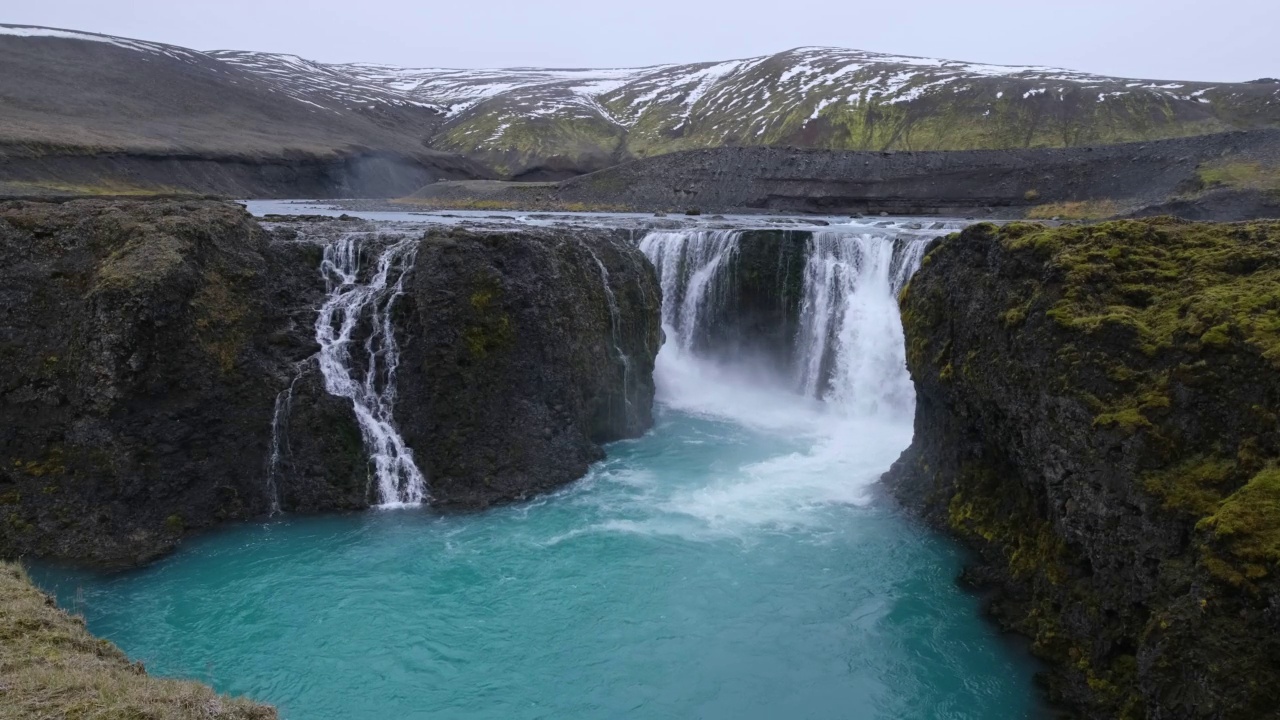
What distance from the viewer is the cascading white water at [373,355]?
54.8 feet

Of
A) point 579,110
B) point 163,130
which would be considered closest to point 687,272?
point 163,130

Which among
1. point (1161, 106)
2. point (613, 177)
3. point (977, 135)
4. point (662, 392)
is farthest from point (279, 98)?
point (1161, 106)

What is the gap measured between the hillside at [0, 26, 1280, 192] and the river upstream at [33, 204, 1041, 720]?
54856 millimetres

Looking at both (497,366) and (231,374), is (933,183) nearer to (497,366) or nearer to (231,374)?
(497,366)

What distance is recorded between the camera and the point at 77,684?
650cm

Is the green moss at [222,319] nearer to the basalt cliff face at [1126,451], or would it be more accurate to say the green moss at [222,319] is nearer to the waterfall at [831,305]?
the basalt cliff face at [1126,451]

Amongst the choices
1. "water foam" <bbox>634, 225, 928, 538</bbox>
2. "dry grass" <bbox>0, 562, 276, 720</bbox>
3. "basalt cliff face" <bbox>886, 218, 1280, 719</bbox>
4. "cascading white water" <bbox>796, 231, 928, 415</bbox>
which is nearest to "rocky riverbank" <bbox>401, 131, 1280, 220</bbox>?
"cascading white water" <bbox>796, 231, 928, 415</bbox>

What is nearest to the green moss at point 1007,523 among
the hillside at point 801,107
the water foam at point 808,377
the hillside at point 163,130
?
the water foam at point 808,377

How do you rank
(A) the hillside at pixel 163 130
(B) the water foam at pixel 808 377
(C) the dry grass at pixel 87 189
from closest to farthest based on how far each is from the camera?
1. (B) the water foam at pixel 808 377
2. (C) the dry grass at pixel 87 189
3. (A) the hillside at pixel 163 130

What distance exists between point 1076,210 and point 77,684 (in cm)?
5229

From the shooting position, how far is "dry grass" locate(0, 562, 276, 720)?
6.04 meters

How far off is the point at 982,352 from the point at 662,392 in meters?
14.6

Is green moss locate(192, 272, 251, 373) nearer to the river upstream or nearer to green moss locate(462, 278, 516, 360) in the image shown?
the river upstream

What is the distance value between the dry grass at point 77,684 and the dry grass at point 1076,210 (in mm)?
47633
